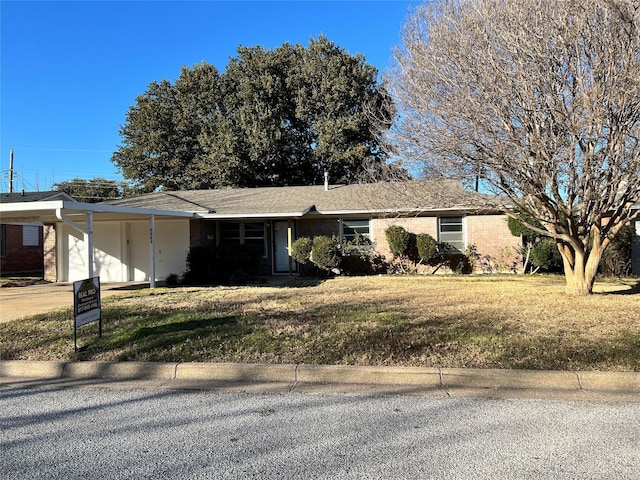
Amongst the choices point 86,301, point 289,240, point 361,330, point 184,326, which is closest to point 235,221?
point 289,240

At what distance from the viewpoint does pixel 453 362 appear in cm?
543

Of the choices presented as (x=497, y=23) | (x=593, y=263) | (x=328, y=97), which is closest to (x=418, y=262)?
(x=593, y=263)

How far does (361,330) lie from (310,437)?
3199 mm

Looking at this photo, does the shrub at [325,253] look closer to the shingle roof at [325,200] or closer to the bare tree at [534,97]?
the shingle roof at [325,200]

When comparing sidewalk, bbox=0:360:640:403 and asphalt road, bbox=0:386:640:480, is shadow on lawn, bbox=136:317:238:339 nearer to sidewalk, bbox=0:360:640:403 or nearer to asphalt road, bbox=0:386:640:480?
sidewalk, bbox=0:360:640:403

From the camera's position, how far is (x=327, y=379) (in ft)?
17.3

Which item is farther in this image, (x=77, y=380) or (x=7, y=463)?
(x=77, y=380)

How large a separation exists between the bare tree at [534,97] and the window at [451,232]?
6.97 meters

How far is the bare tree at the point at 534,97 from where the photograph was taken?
7.66 m

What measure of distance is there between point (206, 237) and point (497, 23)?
11724 mm

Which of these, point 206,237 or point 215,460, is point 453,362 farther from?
point 206,237

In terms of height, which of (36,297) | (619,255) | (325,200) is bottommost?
(36,297)

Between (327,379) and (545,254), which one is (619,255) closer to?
(545,254)

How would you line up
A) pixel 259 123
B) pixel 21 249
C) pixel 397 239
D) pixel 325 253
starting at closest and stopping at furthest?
pixel 325 253 < pixel 397 239 < pixel 21 249 < pixel 259 123
